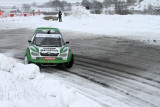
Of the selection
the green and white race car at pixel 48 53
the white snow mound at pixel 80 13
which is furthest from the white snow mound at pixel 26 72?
the white snow mound at pixel 80 13

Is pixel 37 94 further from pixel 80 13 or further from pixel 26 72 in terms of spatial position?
pixel 80 13

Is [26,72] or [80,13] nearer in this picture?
[26,72]

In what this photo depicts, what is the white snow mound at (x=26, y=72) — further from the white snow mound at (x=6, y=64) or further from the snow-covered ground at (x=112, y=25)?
the snow-covered ground at (x=112, y=25)

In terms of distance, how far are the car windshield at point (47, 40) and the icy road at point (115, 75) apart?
117 centimetres

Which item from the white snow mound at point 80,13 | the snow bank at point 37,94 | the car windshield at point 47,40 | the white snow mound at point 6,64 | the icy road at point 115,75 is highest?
the white snow mound at point 80,13

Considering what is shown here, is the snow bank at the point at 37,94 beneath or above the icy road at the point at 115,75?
above

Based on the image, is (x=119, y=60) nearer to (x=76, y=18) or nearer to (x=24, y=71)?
(x=24, y=71)

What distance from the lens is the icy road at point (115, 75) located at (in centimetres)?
681

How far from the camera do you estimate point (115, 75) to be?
357 inches

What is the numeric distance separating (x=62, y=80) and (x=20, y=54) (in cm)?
535

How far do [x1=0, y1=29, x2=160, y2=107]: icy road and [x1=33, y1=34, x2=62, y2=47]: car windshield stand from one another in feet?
3.85

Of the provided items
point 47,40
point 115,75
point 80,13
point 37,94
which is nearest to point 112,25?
point 80,13

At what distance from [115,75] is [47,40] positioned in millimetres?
3518

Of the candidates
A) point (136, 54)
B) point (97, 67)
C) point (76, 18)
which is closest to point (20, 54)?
point (97, 67)
